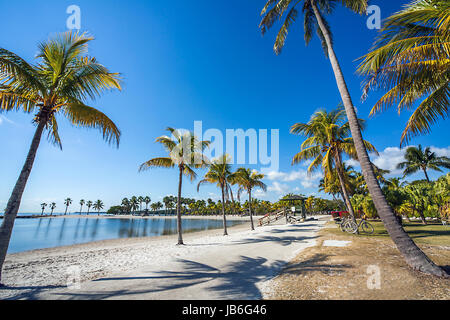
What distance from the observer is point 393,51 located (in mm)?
6020

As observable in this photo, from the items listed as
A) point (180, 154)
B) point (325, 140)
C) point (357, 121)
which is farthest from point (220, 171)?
point (357, 121)

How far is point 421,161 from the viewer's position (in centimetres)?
2892

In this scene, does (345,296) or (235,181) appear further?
(235,181)

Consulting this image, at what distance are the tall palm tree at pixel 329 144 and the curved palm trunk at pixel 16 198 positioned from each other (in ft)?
49.5

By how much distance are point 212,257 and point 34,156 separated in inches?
296

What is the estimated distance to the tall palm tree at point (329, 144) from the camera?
13.2 metres

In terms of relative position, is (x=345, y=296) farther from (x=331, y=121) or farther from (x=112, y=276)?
(x=331, y=121)

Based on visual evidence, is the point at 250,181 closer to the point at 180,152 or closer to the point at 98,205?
the point at 180,152

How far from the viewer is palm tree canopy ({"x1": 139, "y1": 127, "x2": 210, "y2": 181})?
1277 centimetres

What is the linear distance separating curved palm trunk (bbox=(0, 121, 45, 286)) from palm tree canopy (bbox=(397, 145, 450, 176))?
4426 centimetres

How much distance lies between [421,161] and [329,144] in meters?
28.8

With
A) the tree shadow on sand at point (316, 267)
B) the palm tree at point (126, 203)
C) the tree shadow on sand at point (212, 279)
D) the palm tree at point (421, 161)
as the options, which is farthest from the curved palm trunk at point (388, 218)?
the palm tree at point (126, 203)

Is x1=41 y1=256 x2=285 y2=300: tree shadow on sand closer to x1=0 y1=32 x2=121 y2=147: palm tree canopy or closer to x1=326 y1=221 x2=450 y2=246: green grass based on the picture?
x1=0 y1=32 x2=121 y2=147: palm tree canopy
